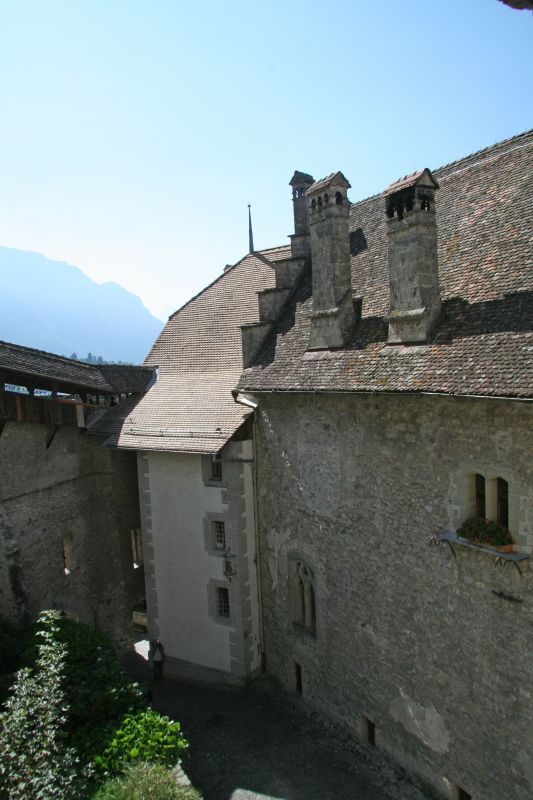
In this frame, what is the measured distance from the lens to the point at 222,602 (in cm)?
1712

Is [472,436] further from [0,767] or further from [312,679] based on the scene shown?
[0,767]

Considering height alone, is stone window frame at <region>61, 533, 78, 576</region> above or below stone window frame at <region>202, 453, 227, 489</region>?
below

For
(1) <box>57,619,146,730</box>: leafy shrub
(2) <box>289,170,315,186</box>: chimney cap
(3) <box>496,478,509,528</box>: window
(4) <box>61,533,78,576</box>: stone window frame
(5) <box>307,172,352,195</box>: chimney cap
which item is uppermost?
(2) <box>289,170,315,186</box>: chimney cap

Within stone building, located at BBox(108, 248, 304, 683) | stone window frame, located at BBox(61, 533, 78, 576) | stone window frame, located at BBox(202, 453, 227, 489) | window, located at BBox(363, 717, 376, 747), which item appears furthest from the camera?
stone window frame, located at BBox(61, 533, 78, 576)


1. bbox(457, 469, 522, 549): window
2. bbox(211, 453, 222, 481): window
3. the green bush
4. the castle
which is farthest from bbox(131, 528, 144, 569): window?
bbox(457, 469, 522, 549): window

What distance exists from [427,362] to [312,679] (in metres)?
9.03

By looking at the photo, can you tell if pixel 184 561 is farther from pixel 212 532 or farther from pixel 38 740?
pixel 38 740

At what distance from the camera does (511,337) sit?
31.8 ft

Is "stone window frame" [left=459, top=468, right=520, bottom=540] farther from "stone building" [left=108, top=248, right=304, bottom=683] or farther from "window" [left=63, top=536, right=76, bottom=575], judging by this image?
"window" [left=63, top=536, right=76, bottom=575]

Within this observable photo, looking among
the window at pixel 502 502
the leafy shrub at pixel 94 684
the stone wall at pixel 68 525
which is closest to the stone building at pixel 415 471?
the window at pixel 502 502

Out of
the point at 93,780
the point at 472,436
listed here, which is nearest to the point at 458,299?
the point at 472,436

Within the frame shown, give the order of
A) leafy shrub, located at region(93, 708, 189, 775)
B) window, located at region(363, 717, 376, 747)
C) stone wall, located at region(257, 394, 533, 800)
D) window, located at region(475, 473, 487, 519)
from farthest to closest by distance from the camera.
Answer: window, located at region(363, 717, 376, 747) < leafy shrub, located at region(93, 708, 189, 775) < window, located at region(475, 473, 487, 519) < stone wall, located at region(257, 394, 533, 800)

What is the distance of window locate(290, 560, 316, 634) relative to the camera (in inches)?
584

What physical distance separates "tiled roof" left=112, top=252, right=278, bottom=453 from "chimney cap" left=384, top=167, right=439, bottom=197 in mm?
7011
